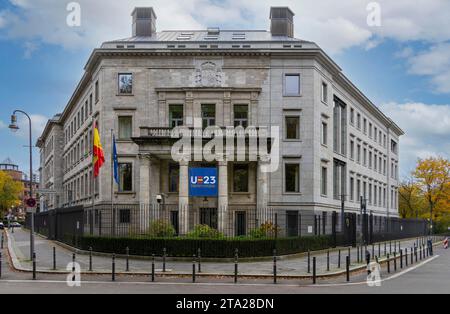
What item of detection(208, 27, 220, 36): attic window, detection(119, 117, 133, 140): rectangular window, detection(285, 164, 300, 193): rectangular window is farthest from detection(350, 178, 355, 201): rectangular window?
detection(119, 117, 133, 140): rectangular window

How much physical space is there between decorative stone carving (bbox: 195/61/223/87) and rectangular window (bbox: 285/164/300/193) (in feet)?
28.8

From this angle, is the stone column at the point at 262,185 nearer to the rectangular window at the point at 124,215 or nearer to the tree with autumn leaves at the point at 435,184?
the rectangular window at the point at 124,215

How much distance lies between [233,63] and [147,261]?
2340cm

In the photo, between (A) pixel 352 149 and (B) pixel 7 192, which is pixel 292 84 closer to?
(A) pixel 352 149

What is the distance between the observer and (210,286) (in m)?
21.7

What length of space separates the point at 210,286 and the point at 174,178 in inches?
1164

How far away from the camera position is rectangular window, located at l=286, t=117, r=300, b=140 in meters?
51.6

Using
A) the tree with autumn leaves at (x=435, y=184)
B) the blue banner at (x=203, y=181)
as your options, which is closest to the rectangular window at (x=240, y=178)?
the blue banner at (x=203, y=181)

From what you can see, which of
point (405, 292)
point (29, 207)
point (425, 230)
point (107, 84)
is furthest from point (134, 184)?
point (425, 230)

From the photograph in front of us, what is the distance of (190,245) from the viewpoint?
106 feet

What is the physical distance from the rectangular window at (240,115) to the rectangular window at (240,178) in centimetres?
336

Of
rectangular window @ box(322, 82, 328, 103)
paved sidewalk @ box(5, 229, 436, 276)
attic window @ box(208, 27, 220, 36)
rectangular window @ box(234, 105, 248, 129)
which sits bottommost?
paved sidewalk @ box(5, 229, 436, 276)

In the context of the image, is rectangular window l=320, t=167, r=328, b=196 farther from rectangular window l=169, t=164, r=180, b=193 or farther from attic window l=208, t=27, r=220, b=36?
attic window l=208, t=27, r=220, b=36
